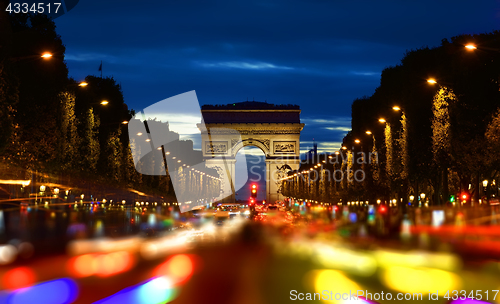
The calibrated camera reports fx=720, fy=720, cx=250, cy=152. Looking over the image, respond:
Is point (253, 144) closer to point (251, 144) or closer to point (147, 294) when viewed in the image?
point (251, 144)

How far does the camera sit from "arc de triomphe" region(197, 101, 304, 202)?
115375mm

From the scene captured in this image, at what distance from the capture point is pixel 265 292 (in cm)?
1213

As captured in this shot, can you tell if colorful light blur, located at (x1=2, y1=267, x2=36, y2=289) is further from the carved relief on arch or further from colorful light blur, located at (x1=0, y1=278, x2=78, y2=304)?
the carved relief on arch

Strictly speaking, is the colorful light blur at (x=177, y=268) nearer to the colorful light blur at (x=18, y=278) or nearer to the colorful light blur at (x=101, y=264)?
the colorful light blur at (x=101, y=264)

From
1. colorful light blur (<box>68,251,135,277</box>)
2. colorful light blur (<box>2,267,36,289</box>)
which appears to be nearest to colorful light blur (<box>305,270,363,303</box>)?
colorful light blur (<box>68,251,135,277</box>)

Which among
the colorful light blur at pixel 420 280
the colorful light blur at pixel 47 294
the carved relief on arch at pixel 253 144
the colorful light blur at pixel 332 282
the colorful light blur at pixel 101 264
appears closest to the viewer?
the colorful light blur at pixel 47 294

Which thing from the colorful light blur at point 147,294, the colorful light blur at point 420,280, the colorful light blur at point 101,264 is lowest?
the colorful light blur at point 420,280

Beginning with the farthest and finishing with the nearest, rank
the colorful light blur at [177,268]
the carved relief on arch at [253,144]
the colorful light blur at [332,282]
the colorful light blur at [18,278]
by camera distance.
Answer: the carved relief on arch at [253,144]
the colorful light blur at [177,268]
the colorful light blur at [18,278]
the colorful light blur at [332,282]

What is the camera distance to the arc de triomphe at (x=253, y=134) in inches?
4542

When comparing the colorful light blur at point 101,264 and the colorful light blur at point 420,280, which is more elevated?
the colorful light blur at point 101,264

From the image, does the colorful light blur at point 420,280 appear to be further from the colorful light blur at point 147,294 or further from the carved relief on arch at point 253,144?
the carved relief on arch at point 253,144

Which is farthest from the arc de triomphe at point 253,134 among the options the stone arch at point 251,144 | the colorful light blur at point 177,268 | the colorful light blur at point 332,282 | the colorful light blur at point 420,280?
the colorful light blur at point 332,282

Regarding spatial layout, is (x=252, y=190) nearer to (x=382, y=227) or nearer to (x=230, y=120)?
(x=382, y=227)

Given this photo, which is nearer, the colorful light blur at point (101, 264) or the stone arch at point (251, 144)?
the colorful light blur at point (101, 264)
